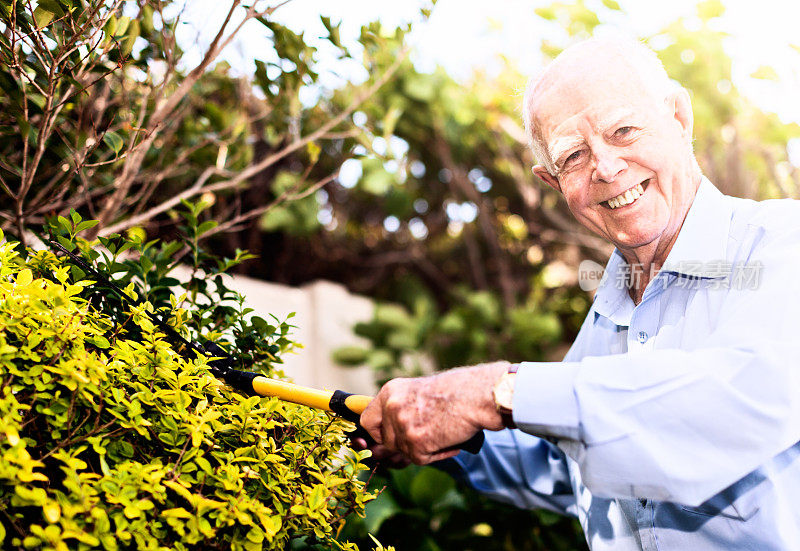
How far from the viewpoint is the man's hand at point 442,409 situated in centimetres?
135

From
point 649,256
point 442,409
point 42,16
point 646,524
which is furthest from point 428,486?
point 42,16

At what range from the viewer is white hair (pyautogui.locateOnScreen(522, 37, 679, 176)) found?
1.83 meters

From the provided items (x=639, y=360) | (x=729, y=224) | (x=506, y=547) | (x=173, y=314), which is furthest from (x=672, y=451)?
(x=506, y=547)

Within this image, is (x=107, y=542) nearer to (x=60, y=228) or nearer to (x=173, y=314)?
(x=173, y=314)

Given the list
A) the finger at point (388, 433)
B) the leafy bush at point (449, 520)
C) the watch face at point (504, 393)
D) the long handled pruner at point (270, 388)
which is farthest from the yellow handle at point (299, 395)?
the leafy bush at point (449, 520)

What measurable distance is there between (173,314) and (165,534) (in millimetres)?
549

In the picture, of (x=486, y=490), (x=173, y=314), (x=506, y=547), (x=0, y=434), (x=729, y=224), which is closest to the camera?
(x=0, y=434)

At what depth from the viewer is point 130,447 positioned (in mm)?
1265

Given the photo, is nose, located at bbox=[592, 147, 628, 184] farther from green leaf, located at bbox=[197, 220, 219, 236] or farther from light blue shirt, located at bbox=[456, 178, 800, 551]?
green leaf, located at bbox=[197, 220, 219, 236]

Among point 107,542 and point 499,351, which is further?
point 499,351

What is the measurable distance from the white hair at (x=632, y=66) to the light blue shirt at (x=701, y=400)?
36 centimetres

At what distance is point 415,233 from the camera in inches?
219

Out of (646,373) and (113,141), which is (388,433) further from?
(113,141)

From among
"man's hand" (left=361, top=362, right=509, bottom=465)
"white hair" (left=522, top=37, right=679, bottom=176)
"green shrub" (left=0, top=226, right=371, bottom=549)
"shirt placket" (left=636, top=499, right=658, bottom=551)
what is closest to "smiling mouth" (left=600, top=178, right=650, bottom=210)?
"white hair" (left=522, top=37, right=679, bottom=176)
